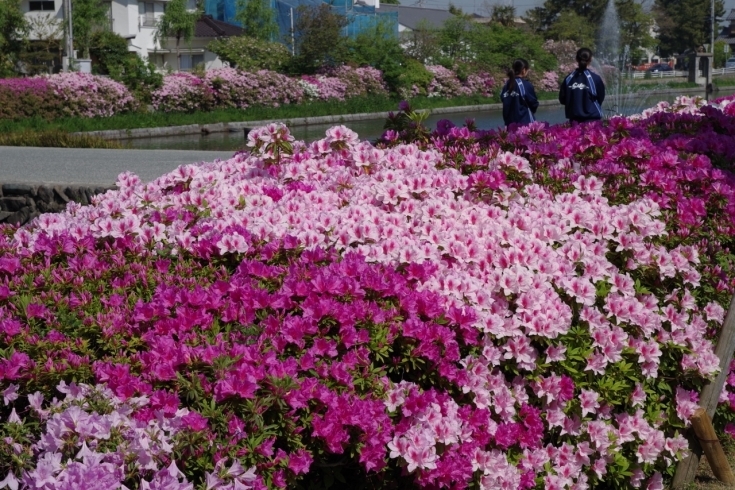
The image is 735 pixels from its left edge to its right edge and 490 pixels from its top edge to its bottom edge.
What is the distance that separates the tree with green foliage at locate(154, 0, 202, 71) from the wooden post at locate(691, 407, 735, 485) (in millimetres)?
47524

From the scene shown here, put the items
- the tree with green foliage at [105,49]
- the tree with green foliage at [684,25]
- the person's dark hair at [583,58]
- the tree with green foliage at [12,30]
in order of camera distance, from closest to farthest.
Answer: the person's dark hair at [583,58] → the tree with green foliage at [105,49] → the tree with green foliage at [12,30] → the tree with green foliage at [684,25]

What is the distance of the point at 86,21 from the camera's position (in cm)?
4284

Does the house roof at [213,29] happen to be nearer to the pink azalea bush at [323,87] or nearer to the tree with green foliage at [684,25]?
the pink azalea bush at [323,87]

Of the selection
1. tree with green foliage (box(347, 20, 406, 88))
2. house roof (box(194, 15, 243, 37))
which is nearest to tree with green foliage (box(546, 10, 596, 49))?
house roof (box(194, 15, 243, 37))

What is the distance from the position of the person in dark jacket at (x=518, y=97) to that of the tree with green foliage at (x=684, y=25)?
7807cm

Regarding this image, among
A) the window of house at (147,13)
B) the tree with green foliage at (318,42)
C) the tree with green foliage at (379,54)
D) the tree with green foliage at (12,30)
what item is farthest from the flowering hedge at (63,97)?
the window of house at (147,13)

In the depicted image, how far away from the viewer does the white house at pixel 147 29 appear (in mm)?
49531

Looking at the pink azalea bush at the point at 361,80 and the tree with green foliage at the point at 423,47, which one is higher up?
the tree with green foliage at the point at 423,47

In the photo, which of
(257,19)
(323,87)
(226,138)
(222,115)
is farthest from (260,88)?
(257,19)

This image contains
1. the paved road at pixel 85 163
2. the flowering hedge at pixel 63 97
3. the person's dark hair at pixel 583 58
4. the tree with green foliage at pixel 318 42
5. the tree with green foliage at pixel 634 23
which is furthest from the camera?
the tree with green foliage at pixel 634 23

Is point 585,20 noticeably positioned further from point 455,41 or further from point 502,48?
point 455,41

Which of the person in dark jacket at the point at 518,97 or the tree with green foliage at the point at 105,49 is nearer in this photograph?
the person in dark jacket at the point at 518,97

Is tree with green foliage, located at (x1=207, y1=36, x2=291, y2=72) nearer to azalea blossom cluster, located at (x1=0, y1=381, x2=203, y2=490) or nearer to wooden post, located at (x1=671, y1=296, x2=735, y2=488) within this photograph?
wooden post, located at (x1=671, y1=296, x2=735, y2=488)

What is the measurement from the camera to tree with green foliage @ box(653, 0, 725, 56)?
85.5 m
